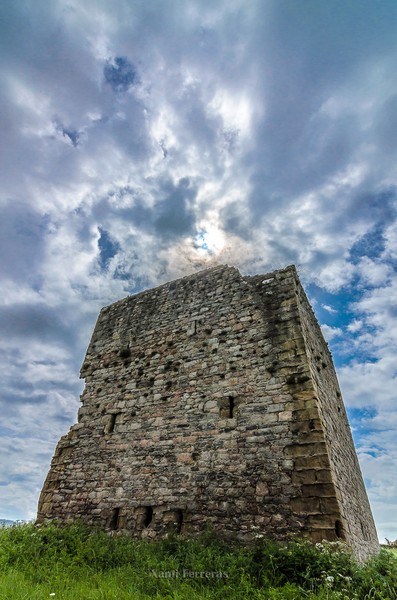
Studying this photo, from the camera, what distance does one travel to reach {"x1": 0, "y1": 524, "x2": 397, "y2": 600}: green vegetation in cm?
452

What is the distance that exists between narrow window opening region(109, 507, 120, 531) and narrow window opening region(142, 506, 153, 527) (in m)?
0.70

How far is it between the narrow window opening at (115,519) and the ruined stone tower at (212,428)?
1.0 inches

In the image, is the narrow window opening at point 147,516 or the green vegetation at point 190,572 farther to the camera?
the narrow window opening at point 147,516

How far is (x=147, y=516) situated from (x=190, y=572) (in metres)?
2.35

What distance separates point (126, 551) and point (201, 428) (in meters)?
2.59

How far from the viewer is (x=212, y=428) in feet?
25.0

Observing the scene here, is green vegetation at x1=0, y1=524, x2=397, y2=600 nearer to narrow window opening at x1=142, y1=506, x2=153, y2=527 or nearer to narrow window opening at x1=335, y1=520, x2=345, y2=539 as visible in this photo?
narrow window opening at x1=335, y1=520, x2=345, y2=539

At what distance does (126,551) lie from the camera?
6.41m

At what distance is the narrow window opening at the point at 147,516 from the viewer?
731 cm

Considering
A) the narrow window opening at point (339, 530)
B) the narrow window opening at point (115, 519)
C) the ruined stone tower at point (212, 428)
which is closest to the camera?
the narrow window opening at point (339, 530)

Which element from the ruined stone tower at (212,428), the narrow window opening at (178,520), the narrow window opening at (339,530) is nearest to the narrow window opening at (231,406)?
the ruined stone tower at (212,428)

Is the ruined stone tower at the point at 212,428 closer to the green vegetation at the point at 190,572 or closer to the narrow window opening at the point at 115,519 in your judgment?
the narrow window opening at the point at 115,519

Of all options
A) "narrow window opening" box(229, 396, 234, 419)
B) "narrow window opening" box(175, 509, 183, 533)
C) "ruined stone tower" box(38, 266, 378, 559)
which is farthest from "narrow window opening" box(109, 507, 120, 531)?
"narrow window opening" box(229, 396, 234, 419)

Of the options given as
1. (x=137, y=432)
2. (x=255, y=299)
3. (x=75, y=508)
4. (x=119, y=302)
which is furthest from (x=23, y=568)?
(x=119, y=302)
